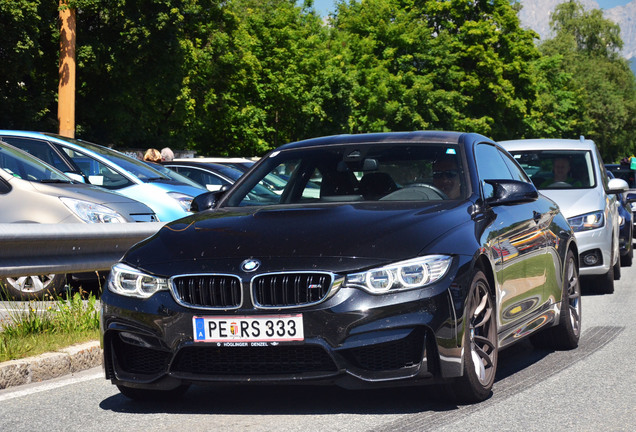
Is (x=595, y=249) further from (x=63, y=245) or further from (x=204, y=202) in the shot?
(x=204, y=202)

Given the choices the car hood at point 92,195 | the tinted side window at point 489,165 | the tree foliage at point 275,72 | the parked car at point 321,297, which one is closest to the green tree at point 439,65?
the tree foliage at point 275,72

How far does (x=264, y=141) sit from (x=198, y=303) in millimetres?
45735

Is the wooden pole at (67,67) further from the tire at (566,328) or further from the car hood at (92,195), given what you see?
the tire at (566,328)

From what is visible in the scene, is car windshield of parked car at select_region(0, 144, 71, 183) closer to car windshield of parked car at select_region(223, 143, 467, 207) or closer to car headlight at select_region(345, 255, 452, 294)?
car windshield of parked car at select_region(223, 143, 467, 207)

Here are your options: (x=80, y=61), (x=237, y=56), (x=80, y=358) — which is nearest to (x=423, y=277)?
(x=80, y=358)

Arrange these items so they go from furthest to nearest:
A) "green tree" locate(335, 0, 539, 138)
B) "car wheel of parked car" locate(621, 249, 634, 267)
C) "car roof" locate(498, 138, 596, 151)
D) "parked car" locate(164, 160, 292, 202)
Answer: "green tree" locate(335, 0, 539, 138)
"parked car" locate(164, 160, 292, 202)
"car wheel of parked car" locate(621, 249, 634, 267)
"car roof" locate(498, 138, 596, 151)

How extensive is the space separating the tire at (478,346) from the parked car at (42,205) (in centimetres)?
557

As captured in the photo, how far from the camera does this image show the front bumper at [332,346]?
194 inches

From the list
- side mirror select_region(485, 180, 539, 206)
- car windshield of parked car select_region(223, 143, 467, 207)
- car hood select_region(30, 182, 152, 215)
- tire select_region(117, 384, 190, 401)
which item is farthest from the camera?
car hood select_region(30, 182, 152, 215)

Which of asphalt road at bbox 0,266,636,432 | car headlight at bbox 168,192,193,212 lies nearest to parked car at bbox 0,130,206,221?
car headlight at bbox 168,192,193,212

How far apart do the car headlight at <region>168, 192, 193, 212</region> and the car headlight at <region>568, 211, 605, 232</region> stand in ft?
14.9

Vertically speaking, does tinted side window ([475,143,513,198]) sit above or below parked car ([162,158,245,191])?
above

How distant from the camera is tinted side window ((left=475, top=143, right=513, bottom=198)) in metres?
6.56

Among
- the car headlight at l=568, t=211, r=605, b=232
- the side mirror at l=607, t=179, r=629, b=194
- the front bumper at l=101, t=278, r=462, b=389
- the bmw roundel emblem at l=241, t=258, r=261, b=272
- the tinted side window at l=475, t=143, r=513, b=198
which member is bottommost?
the car headlight at l=568, t=211, r=605, b=232
